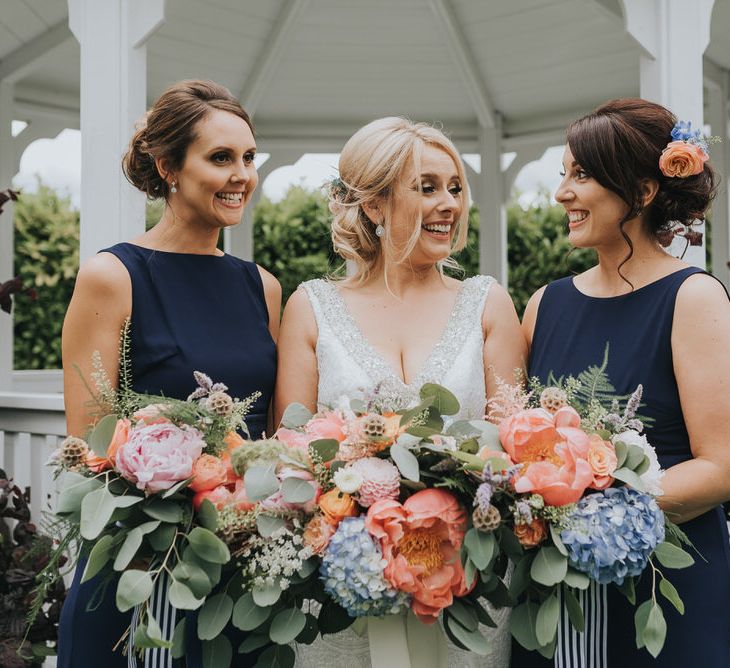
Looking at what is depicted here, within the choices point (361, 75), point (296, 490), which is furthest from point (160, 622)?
point (361, 75)

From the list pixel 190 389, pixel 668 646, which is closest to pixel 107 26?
pixel 190 389

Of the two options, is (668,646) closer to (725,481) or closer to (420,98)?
(725,481)

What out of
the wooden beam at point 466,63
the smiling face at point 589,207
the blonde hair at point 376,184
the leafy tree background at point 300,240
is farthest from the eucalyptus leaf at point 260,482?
the leafy tree background at point 300,240

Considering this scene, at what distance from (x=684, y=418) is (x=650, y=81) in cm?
206

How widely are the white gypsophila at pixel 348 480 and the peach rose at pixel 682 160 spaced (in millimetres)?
1280

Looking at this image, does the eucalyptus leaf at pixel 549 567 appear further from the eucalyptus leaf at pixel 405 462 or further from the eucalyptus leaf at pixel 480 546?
the eucalyptus leaf at pixel 405 462

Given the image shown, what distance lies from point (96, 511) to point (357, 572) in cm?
54

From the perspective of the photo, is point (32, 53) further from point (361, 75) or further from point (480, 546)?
point (480, 546)

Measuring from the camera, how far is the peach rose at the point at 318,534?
177 centimetres

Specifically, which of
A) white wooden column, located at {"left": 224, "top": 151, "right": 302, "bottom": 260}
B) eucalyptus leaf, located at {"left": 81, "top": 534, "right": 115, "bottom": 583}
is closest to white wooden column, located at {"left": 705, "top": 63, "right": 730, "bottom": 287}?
white wooden column, located at {"left": 224, "top": 151, "right": 302, "bottom": 260}

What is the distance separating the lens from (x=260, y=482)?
1.78 meters

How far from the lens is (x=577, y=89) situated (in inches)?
298

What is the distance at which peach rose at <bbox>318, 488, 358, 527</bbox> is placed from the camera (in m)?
1.77

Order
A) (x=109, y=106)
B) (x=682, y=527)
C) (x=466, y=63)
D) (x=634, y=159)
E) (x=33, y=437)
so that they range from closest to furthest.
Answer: (x=682, y=527)
(x=634, y=159)
(x=109, y=106)
(x=33, y=437)
(x=466, y=63)
